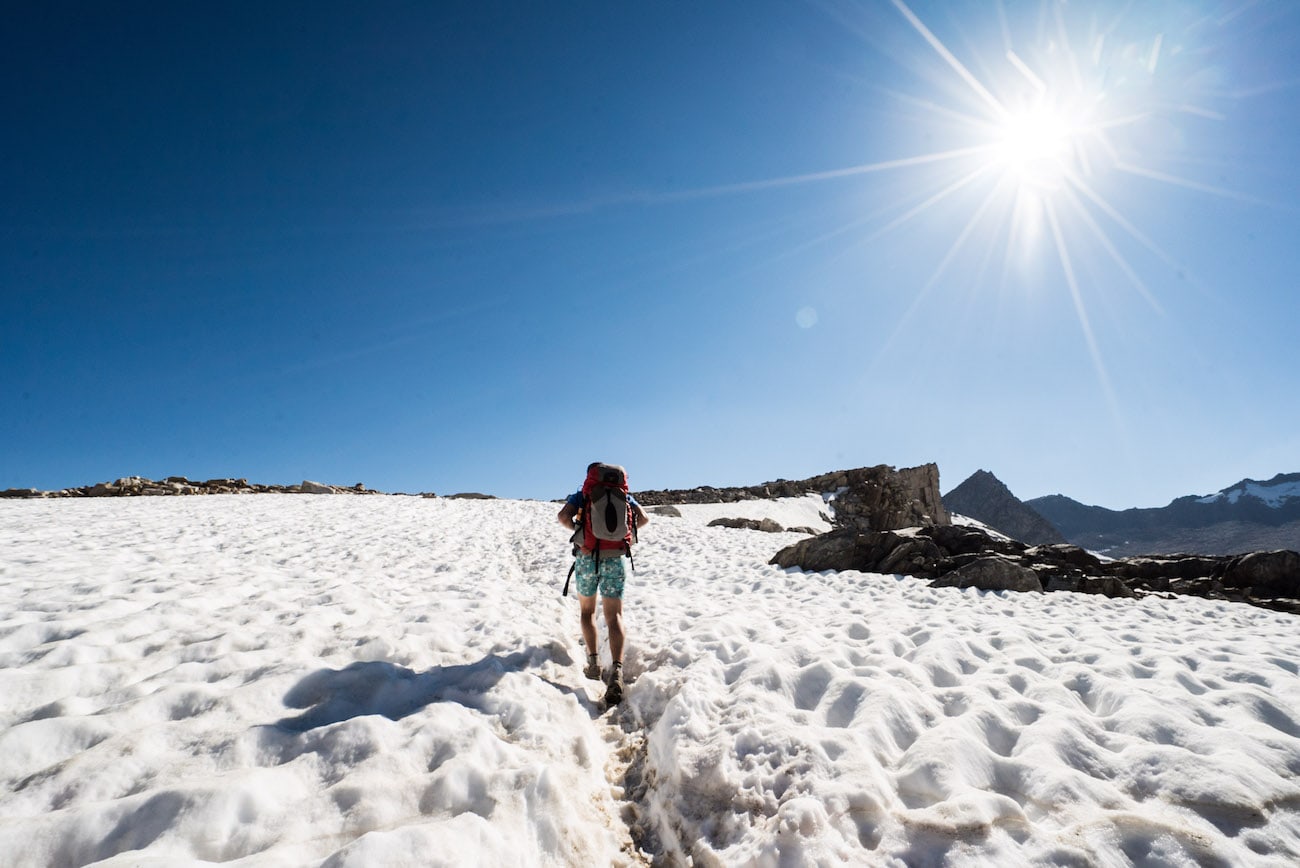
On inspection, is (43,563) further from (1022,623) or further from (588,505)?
(1022,623)

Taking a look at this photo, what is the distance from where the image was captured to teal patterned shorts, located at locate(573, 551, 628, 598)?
19.1 feet

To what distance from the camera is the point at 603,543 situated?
5.84 metres

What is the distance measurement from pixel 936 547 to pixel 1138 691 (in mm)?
7621

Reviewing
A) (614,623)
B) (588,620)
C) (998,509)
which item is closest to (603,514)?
(614,623)

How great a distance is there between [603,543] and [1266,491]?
274685 millimetres

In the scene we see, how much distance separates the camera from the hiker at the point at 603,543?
18.8 ft

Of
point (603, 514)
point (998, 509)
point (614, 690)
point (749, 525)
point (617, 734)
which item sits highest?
point (603, 514)

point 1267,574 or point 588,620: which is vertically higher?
point 588,620

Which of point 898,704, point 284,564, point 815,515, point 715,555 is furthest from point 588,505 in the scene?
point 815,515

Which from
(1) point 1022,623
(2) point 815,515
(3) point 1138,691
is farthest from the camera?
(2) point 815,515

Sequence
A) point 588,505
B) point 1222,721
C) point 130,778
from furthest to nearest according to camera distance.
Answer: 1. point 588,505
2. point 1222,721
3. point 130,778

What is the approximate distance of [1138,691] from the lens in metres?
4.66

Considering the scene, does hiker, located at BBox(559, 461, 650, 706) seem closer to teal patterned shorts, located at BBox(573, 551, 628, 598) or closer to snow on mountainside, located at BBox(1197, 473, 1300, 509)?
teal patterned shorts, located at BBox(573, 551, 628, 598)

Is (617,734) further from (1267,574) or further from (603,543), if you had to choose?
(1267,574)
